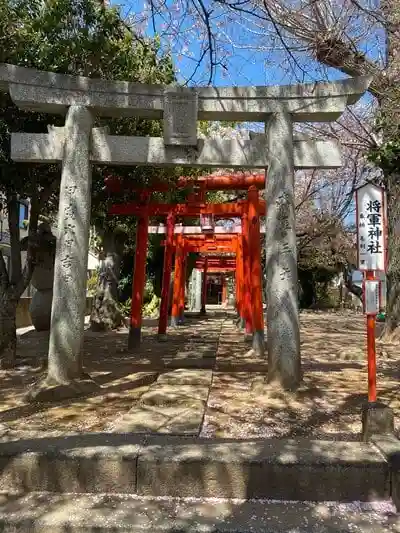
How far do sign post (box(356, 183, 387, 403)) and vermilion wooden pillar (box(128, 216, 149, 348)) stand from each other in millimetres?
5690

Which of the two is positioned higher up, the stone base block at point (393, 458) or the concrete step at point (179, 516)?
the stone base block at point (393, 458)

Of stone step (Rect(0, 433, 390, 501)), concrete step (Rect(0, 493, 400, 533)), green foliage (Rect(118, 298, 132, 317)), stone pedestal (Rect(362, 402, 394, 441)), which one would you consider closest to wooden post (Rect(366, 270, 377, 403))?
stone pedestal (Rect(362, 402, 394, 441))

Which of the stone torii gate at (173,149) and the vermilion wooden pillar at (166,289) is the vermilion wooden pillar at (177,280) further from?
the stone torii gate at (173,149)

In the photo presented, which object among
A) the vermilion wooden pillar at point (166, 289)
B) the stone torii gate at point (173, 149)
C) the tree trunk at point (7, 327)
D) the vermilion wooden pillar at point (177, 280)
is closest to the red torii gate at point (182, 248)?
the vermilion wooden pillar at point (177, 280)

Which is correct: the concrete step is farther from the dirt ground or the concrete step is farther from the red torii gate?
the red torii gate

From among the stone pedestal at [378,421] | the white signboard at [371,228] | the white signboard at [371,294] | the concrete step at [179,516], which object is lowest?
the concrete step at [179,516]

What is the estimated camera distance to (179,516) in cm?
310

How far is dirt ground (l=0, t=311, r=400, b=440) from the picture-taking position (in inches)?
176

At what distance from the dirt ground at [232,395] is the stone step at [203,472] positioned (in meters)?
0.79

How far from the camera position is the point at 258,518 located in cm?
308

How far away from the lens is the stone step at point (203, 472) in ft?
10.9

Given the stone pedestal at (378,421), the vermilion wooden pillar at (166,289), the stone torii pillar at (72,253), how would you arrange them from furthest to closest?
the vermilion wooden pillar at (166,289)
the stone torii pillar at (72,253)
the stone pedestal at (378,421)

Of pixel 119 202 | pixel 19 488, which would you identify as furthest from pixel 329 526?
pixel 119 202

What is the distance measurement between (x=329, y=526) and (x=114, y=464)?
1.48m
